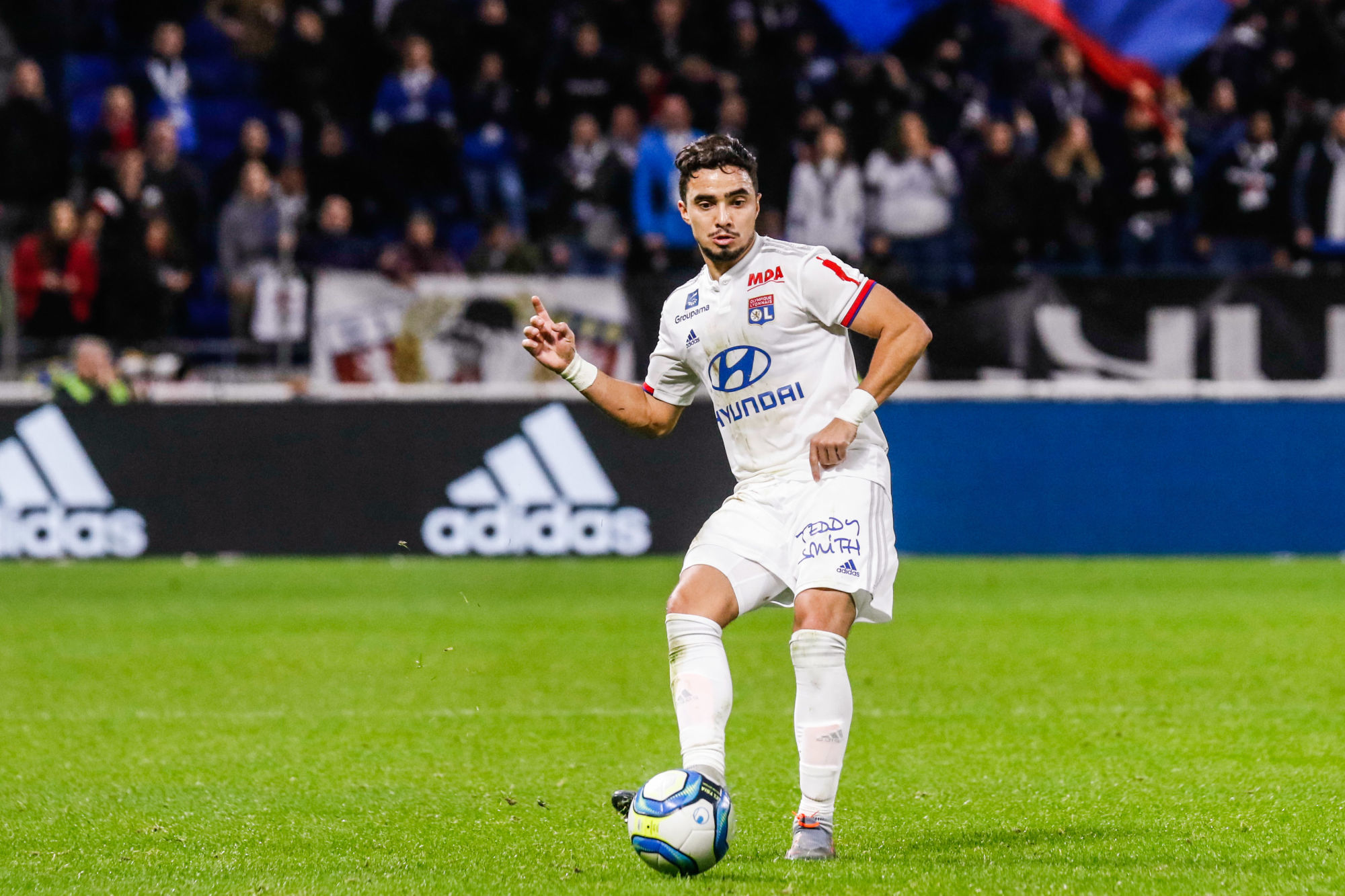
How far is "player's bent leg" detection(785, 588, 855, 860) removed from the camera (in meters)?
5.30

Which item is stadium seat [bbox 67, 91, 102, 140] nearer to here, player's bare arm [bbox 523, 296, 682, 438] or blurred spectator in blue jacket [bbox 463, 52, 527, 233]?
blurred spectator in blue jacket [bbox 463, 52, 527, 233]

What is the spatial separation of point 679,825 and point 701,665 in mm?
547

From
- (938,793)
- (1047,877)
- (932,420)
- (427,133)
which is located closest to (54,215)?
(427,133)

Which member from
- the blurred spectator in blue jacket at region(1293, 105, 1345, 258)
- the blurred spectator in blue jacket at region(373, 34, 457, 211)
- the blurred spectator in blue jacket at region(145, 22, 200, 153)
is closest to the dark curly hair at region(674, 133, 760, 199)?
the blurred spectator in blue jacket at region(1293, 105, 1345, 258)

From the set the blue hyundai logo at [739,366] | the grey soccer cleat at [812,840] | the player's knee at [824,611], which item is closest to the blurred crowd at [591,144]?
the blue hyundai logo at [739,366]

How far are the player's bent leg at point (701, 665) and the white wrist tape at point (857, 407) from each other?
59 cm

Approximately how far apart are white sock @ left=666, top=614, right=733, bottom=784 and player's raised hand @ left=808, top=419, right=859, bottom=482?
556 millimetres

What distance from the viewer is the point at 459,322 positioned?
1511cm

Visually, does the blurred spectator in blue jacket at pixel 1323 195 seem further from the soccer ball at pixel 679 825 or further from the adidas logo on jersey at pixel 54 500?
Result: the soccer ball at pixel 679 825

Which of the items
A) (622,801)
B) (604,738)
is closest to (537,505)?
(604,738)

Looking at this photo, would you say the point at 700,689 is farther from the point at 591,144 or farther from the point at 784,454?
the point at 591,144

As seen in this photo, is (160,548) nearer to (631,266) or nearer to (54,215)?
(54,215)

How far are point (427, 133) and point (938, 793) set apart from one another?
12753 mm

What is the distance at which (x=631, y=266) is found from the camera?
16.6m
